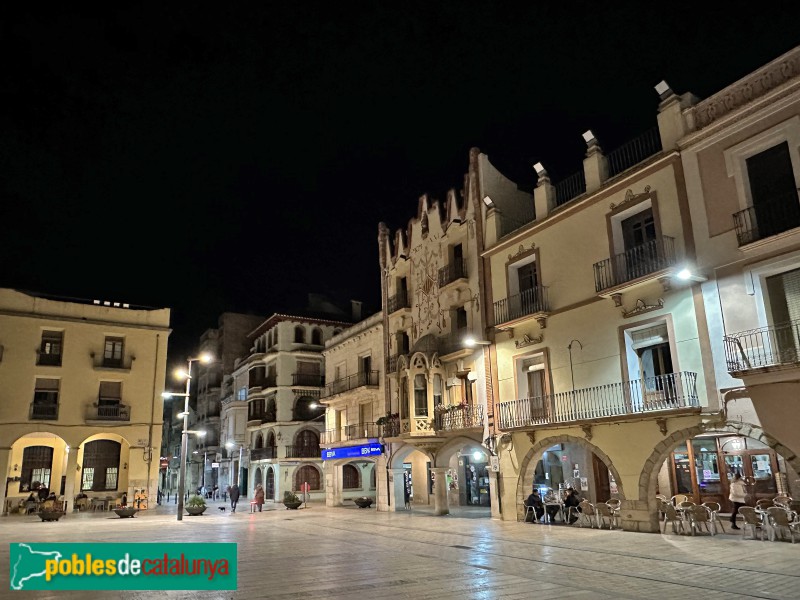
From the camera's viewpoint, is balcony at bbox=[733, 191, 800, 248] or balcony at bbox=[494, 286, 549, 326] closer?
balcony at bbox=[733, 191, 800, 248]

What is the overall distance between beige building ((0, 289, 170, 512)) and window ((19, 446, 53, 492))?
5 centimetres

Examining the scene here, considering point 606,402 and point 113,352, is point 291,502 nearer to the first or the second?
point 113,352

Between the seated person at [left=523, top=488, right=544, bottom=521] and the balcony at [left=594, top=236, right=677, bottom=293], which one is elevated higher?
the balcony at [left=594, top=236, right=677, bottom=293]

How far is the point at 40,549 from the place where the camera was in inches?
331

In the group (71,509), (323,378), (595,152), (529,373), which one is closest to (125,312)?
(71,509)

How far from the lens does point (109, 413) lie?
35.8 m

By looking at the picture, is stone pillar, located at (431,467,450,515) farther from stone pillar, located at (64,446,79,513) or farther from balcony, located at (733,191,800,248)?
stone pillar, located at (64,446,79,513)

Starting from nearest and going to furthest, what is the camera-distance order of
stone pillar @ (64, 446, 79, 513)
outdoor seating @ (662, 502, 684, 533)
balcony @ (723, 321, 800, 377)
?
balcony @ (723, 321, 800, 377) < outdoor seating @ (662, 502, 684, 533) < stone pillar @ (64, 446, 79, 513)

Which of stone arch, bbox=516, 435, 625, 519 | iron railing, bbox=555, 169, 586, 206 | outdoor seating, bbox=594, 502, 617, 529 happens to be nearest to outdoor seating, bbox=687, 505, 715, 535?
outdoor seating, bbox=594, 502, 617, 529

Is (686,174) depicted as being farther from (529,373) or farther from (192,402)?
(192,402)

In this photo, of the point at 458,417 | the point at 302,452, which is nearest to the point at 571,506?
the point at 458,417

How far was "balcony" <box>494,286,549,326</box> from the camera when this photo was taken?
21.6m

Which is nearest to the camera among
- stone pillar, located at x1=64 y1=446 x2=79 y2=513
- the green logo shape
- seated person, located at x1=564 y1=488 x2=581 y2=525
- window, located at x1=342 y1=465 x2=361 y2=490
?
the green logo shape

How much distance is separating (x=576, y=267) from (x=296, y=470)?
30605 mm
